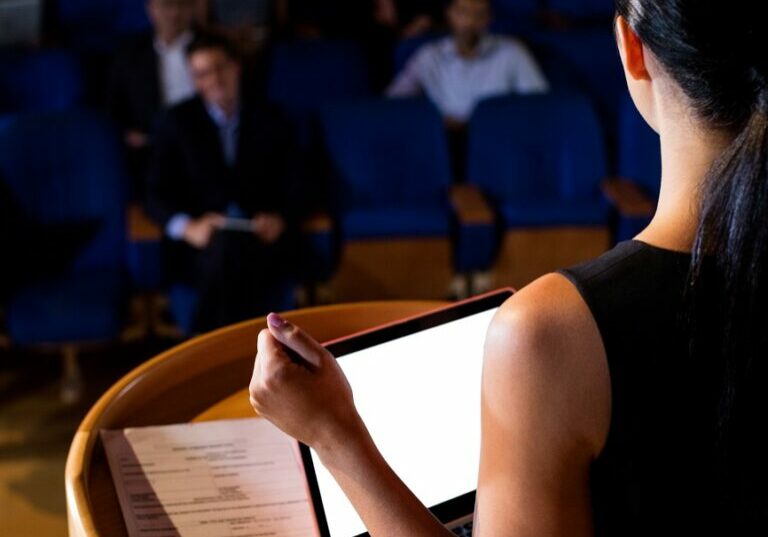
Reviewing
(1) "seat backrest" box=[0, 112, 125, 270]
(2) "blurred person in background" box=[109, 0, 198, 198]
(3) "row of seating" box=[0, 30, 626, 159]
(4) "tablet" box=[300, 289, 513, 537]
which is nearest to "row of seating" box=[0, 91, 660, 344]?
(1) "seat backrest" box=[0, 112, 125, 270]

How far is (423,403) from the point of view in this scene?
0.89 metres

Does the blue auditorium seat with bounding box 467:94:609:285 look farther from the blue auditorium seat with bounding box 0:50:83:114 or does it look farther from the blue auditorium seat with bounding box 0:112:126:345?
the blue auditorium seat with bounding box 0:50:83:114

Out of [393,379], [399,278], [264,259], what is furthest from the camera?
[399,278]

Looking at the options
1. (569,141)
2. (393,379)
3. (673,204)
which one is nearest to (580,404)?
(673,204)

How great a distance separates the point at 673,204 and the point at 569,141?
98.8 inches

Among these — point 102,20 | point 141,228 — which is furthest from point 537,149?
point 102,20

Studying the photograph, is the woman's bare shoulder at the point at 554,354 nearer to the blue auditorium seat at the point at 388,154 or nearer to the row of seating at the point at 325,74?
the blue auditorium seat at the point at 388,154

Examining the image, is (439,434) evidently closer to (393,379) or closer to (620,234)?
(393,379)

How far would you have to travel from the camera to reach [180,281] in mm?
2713

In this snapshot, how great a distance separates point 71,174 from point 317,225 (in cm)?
60

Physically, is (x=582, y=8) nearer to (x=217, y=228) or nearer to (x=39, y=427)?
(x=217, y=228)

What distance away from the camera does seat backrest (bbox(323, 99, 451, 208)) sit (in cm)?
300

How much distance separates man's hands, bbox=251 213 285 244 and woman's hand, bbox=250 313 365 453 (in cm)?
203

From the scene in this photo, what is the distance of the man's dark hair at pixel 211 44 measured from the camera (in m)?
2.81
